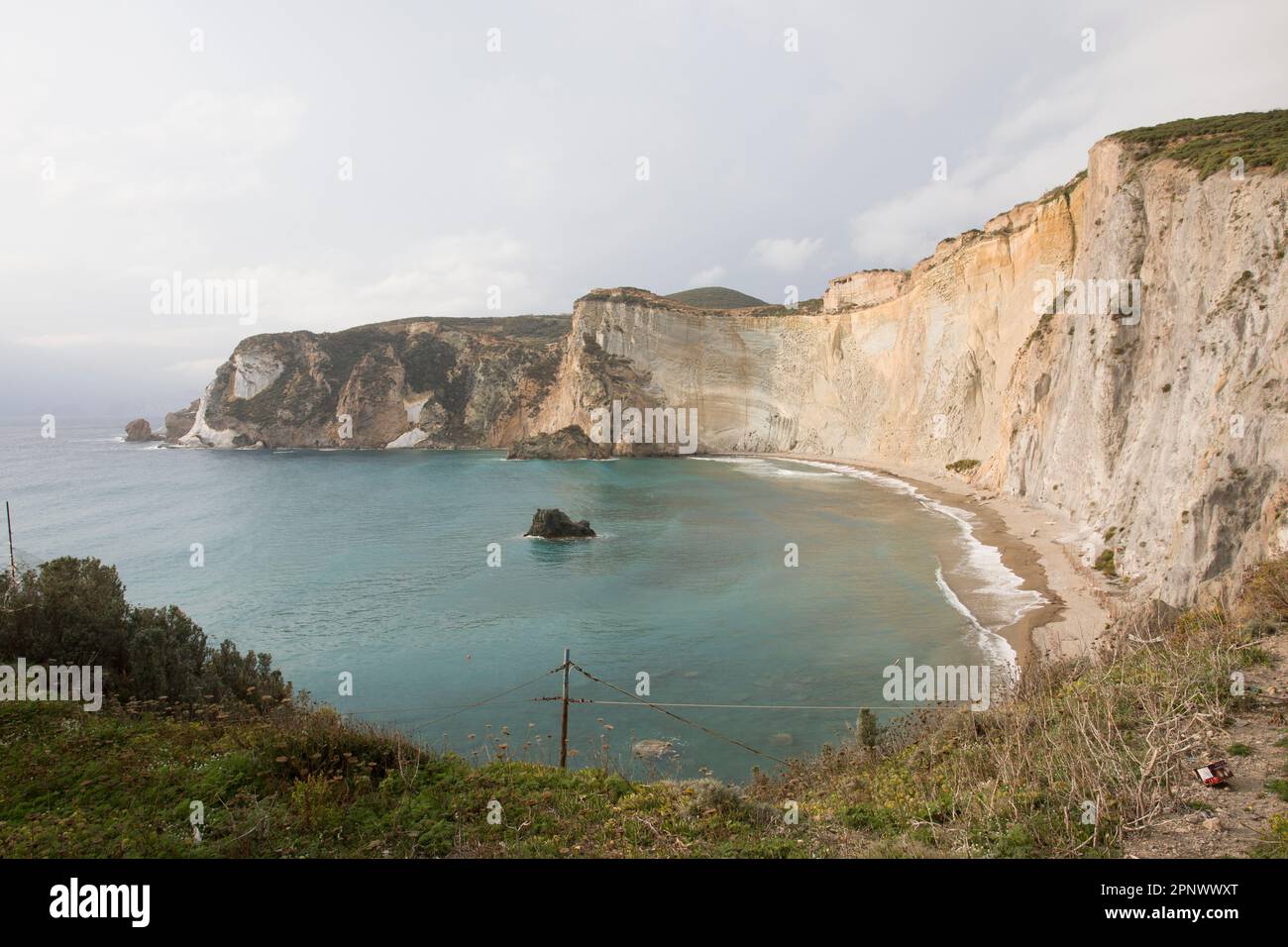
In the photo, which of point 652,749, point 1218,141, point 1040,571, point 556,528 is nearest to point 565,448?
point 556,528

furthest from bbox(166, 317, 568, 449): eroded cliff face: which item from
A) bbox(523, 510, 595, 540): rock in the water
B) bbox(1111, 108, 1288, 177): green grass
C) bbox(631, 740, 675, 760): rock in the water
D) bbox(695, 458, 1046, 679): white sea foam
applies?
bbox(631, 740, 675, 760): rock in the water

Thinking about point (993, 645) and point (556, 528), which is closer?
point (993, 645)

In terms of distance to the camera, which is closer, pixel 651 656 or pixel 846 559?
pixel 651 656

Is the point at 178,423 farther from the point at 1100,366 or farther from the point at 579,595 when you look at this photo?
the point at 1100,366

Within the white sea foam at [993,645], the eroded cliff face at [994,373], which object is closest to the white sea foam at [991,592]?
the white sea foam at [993,645]
